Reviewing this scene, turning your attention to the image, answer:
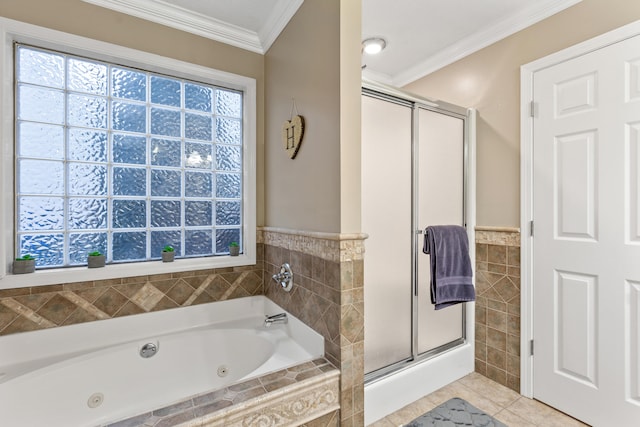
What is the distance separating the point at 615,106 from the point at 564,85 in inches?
11.6

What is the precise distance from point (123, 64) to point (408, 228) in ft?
6.95

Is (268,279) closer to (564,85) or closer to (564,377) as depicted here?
(564,377)

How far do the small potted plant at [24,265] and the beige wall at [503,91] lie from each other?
281 cm

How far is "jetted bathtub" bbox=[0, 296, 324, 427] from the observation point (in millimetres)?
1458

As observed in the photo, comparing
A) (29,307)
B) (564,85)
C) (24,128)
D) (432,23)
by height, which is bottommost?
(29,307)

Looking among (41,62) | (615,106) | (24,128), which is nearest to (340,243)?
(615,106)

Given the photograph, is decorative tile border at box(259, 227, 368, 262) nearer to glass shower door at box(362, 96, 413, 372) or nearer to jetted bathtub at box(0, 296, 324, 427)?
glass shower door at box(362, 96, 413, 372)

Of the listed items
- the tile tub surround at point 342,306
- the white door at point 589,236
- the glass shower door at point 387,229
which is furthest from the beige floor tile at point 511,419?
the tile tub surround at point 342,306

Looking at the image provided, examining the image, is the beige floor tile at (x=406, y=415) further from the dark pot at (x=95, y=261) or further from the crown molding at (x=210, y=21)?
the crown molding at (x=210, y=21)

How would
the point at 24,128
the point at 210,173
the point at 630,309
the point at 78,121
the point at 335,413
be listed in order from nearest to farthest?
1. the point at 335,413
2. the point at 630,309
3. the point at 24,128
4. the point at 78,121
5. the point at 210,173

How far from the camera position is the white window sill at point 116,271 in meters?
1.58

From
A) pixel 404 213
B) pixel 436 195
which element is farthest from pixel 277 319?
pixel 436 195

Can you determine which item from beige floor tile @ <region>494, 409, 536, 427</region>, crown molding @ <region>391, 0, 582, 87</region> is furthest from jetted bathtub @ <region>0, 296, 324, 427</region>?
crown molding @ <region>391, 0, 582, 87</region>

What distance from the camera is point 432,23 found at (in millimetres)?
2051
